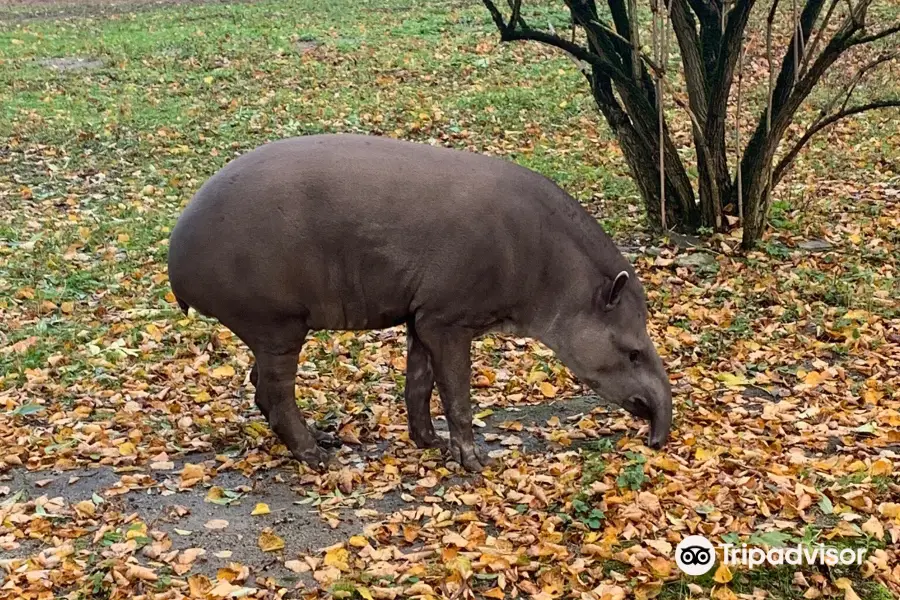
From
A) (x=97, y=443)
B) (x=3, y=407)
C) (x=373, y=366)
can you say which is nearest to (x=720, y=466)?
(x=373, y=366)

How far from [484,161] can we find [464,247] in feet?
2.03

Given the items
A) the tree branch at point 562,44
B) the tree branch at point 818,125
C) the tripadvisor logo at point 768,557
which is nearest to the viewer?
the tripadvisor logo at point 768,557

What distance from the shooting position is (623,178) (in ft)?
39.7

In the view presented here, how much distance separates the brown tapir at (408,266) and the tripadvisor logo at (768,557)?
4.56 ft

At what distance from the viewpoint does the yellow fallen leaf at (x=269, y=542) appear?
5168 mm

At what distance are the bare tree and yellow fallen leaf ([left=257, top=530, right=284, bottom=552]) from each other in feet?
17.8

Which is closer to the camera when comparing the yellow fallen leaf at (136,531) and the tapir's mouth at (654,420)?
the yellow fallen leaf at (136,531)

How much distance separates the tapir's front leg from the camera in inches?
231

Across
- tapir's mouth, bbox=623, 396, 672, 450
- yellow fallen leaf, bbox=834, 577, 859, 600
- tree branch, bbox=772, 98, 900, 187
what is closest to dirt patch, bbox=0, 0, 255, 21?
tree branch, bbox=772, 98, 900, 187

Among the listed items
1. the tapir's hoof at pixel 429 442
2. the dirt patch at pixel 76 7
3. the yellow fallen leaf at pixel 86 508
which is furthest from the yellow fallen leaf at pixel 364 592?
the dirt patch at pixel 76 7

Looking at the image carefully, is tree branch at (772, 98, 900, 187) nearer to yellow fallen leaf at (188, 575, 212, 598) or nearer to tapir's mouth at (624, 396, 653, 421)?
tapir's mouth at (624, 396, 653, 421)

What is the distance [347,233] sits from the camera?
5645 mm

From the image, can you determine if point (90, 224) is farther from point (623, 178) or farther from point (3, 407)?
point (623, 178)

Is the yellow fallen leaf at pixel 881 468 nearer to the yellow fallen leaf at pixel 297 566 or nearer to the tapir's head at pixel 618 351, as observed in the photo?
the tapir's head at pixel 618 351
